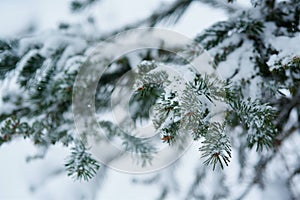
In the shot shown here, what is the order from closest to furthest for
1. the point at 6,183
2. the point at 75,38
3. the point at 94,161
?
the point at 94,161 < the point at 75,38 < the point at 6,183

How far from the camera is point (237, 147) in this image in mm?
954

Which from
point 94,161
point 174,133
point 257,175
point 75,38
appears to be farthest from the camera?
point 257,175

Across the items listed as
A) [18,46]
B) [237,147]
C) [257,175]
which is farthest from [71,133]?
[257,175]

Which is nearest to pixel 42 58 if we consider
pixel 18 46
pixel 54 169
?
pixel 18 46

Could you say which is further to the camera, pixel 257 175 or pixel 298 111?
pixel 257 175

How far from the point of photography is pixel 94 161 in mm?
628

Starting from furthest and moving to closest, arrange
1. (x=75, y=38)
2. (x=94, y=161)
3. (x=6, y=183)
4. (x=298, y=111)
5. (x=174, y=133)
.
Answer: (x=6, y=183), (x=298, y=111), (x=75, y=38), (x=94, y=161), (x=174, y=133)

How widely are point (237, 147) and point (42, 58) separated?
0.61 metres

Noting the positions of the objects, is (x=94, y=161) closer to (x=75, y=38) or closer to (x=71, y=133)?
(x=71, y=133)

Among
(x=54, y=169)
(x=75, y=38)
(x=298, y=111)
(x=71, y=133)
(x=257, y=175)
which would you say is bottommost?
(x=257, y=175)

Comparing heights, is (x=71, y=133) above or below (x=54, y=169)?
above

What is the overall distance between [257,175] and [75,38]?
72 centimetres

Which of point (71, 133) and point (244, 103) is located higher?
point (244, 103)

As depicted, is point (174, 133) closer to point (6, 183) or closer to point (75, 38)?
point (75, 38)
